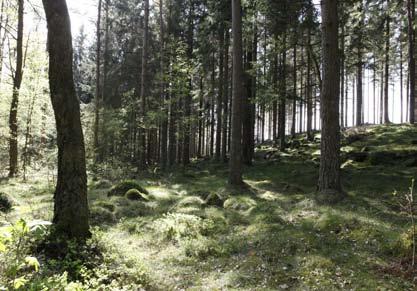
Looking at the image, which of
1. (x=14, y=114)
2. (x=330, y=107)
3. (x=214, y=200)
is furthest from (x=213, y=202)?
(x=14, y=114)

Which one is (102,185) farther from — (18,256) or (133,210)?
(18,256)

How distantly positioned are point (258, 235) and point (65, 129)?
14.9 feet

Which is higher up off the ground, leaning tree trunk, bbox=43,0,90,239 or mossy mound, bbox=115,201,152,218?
leaning tree trunk, bbox=43,0,90,239

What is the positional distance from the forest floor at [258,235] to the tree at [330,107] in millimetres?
755

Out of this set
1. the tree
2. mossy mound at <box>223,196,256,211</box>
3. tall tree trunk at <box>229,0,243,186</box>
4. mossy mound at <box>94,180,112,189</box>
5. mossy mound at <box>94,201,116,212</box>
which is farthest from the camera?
mossy mound at <box>94,180,112,189</box>

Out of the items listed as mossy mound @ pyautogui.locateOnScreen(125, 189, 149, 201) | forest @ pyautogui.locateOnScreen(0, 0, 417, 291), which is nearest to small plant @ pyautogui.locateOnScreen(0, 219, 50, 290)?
forest @ pyautogui.locateOnScreen(0, 0, 417, 291)

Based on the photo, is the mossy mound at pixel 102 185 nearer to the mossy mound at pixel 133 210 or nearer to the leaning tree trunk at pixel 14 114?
the mossy mound at pixel 133 210

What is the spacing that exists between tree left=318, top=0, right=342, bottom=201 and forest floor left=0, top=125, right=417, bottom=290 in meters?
0.76

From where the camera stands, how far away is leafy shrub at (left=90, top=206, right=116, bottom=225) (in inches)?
360

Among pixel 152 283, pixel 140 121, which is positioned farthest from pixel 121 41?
pixel 152 283

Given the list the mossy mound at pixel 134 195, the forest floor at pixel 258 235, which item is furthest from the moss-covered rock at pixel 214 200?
the mossy mound at pixel 134 195

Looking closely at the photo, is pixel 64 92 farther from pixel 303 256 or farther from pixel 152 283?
pixel 303 256

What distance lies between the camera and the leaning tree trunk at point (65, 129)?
5.89 meters

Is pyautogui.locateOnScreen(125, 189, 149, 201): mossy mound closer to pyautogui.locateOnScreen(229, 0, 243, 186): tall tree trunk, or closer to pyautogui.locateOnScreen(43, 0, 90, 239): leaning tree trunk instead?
pyautogui.locateOnScreen(229, 0, 243, 186): tall tree trunk
